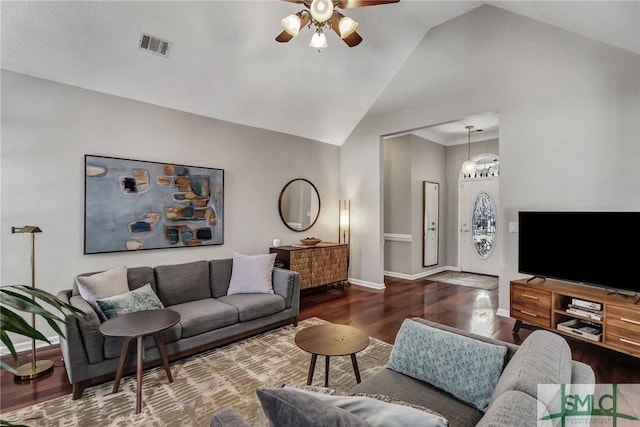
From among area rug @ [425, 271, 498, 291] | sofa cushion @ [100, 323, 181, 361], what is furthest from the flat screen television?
sofa cushion @ [100, 323, 181, 361]

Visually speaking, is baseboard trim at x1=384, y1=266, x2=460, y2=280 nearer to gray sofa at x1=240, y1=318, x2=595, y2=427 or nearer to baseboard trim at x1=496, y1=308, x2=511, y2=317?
baseboard trim at x1=496, y1=308, x2=511, y2=317

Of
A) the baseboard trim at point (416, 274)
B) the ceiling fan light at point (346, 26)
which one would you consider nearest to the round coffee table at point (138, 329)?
the ceiling fan light at point (346, 26)

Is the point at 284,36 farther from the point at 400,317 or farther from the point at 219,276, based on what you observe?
the point at 400,317

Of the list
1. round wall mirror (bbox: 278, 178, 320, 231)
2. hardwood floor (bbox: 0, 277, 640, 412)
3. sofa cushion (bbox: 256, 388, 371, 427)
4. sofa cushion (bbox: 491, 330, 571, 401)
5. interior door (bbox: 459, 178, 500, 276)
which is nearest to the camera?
sofa cushion (bbox: 256, 388, 371, 427)

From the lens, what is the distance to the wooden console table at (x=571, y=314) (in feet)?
8.83

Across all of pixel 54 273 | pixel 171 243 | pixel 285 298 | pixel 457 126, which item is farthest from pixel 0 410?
pixel 457 126

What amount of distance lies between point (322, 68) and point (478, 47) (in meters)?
2.06

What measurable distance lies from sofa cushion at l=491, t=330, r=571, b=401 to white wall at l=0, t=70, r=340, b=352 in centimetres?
379

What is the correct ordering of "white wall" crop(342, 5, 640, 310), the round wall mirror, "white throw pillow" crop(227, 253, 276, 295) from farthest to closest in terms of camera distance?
the round wall mirror → "white throw pillow" crop(227, 253, 276, 295) → "white wall" crop(342, 5, 640, 310)

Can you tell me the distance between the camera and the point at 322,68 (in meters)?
4.41

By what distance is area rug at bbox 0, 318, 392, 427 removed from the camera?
213 cm

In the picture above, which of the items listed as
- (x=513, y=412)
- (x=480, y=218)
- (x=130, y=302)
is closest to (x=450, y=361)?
(x=513, y=412)

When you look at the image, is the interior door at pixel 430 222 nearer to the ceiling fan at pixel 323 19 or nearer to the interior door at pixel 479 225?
the interior door at pixel 479 225

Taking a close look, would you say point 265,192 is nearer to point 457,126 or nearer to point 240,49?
point 240,49
